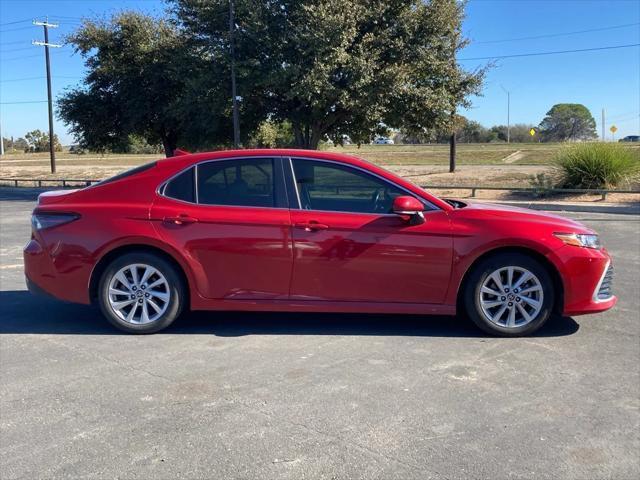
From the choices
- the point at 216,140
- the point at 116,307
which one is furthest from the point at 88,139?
the point at 116,307

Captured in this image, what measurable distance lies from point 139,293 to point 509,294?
3.17 metres

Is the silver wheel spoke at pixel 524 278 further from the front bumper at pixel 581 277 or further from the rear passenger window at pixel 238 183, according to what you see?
the rear passenger window at pixel 238 183

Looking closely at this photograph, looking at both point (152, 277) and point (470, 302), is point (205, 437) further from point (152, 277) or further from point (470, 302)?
point (470, 302)

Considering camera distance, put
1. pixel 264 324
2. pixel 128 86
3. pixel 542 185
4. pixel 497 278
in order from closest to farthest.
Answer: pixel 497 278 → pixel 264 324 → pixel 542 185 → pixel 128 86

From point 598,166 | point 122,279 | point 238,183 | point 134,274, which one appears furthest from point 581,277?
point 598,166

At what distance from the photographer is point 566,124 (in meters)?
117

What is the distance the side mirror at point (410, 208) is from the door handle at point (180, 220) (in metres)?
1.71

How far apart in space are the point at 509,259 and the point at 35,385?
3767 mm

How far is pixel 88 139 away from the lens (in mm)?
30188

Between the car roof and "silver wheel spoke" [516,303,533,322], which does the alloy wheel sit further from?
the car roof

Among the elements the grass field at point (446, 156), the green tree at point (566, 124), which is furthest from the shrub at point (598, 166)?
the green tree at point (566, 124)

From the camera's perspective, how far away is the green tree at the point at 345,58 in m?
19.2

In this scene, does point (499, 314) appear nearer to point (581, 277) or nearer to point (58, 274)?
point (581, 277)

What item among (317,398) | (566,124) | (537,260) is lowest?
(317,398)
